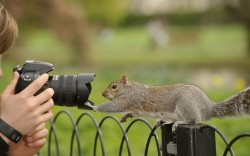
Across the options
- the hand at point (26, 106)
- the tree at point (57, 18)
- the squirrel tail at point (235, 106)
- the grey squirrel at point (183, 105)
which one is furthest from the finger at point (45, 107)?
the tree at point (57, 18)

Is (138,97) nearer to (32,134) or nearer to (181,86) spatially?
(181,86)

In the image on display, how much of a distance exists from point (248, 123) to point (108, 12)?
490 inches

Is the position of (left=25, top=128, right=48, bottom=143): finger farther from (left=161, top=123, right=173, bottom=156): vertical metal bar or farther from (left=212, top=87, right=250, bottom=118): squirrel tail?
(left=212, top=87, right=250, bottom=118): squirrel tail

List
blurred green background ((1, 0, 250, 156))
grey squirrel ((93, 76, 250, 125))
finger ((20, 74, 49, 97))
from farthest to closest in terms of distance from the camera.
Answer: blurred green background ((1, 0, 250, 156)) → grey squirrel ((93, 76, 250, 125)) → finger ((20, 74, 49, 97))

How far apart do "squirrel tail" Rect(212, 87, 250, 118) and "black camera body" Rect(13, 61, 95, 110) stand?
0.26 metres

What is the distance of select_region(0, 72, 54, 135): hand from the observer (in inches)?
42.2

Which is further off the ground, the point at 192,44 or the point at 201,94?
the point at 192,44

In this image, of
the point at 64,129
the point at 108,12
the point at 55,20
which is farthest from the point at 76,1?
the point at 64,129

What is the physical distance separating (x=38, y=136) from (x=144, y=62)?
515 inches

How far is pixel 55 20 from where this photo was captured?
852cm

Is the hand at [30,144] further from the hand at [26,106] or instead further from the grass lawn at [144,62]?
the grass lawn at [144,62]

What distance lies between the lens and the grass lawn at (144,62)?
3062mm

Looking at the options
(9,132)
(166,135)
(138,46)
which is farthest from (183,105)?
(138,46)

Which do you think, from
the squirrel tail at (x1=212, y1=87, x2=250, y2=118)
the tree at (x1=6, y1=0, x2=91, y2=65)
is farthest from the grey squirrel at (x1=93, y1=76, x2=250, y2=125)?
the tree at (x1=6, y1=0, x2=91, y2=65)
